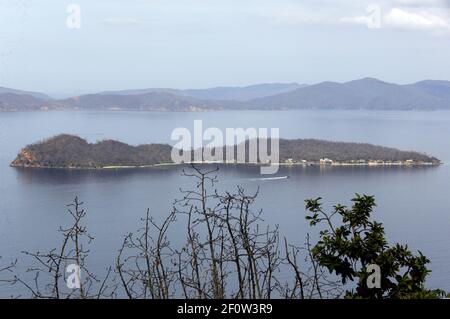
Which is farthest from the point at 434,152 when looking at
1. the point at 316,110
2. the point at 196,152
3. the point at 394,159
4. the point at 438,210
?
the point at 316,110

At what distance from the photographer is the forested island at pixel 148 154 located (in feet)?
69.7

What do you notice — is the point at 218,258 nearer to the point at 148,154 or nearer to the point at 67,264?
the point at 67,264

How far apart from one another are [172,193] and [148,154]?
8.49 meters

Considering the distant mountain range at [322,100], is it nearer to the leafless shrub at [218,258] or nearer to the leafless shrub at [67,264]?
the leafless shrub at [67,264]

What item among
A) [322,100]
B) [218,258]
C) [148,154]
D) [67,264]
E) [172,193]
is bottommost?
[172,193]

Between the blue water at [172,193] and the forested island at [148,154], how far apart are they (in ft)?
3.40

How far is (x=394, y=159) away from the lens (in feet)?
76.8

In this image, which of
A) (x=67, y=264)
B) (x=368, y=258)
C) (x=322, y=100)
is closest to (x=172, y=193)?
(x=67, y=264)

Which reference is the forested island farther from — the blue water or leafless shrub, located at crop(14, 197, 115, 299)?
leafless shrub, located at crop(14, 197, 115, 299)

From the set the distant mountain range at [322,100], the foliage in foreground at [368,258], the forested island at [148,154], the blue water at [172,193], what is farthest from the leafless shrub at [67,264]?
the distant mountain range at [322,100]

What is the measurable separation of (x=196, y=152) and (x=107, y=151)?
3.20 metres

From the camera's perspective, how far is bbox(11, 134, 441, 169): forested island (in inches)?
836

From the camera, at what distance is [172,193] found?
13984 millimetres
